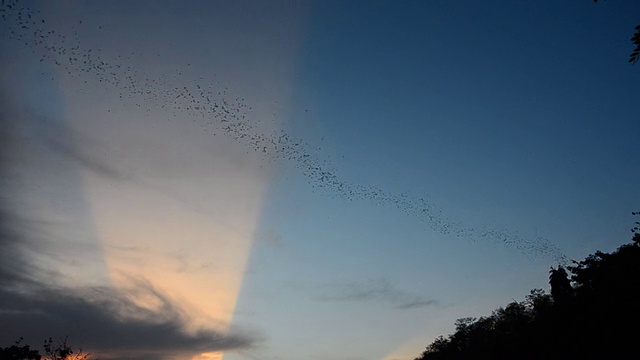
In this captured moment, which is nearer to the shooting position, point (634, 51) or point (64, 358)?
point (634, 51)

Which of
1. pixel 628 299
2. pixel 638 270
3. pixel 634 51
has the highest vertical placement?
pixel 638 270

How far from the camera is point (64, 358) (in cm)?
7675

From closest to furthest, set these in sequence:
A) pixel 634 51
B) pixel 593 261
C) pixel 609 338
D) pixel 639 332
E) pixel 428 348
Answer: pixel 634 51 < pixel 639 332 < pixel 609 338 < pixel 593 261 < pixel 428 348

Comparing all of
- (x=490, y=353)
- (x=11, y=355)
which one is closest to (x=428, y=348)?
(x=490, y=353)

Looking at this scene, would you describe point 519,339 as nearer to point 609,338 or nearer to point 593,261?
point 593,261

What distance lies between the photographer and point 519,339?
6169 centimetres

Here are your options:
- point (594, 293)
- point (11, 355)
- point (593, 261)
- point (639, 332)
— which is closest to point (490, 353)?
point (593, 261)

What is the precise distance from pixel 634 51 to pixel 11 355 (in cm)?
8654

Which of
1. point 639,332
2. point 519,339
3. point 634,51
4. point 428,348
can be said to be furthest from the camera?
point 428,348

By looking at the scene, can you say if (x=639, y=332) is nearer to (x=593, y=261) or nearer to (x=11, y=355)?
(x=593, y=261)

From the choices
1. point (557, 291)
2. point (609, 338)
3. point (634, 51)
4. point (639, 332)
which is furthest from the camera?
point (557, 291)

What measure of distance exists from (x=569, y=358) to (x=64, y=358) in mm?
90280

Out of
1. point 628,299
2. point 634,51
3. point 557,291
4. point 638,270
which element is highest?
point 557,291

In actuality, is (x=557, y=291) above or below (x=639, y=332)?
above
